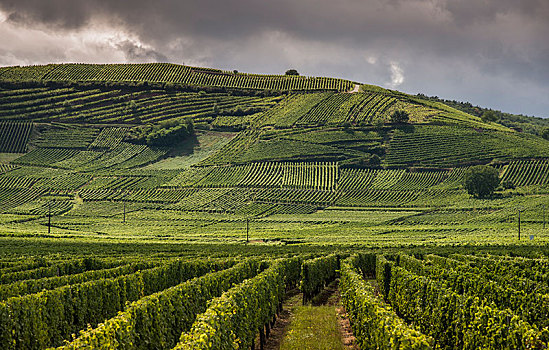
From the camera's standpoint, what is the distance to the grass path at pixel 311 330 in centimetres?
2542

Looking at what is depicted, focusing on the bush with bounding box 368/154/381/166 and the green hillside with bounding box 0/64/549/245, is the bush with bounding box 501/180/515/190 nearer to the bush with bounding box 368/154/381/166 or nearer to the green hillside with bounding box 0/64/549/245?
the green hillside with bounding box 0/64/549/245

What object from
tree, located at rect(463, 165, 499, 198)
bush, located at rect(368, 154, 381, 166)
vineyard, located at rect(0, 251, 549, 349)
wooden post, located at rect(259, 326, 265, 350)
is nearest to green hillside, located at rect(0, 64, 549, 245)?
bush, located at rect(368, 154, 381, 166)

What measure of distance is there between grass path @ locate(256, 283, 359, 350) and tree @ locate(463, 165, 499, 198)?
408ft

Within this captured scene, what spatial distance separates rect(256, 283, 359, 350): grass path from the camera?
25422 mm

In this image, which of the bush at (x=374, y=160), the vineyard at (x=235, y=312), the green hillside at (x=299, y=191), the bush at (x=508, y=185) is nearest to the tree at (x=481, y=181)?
the green hillside at (x=299, y=191)

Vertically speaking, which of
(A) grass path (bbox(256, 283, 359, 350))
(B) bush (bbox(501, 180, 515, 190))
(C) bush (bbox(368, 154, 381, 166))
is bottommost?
(A) grass path (bbox(256, 283, 359, 350))

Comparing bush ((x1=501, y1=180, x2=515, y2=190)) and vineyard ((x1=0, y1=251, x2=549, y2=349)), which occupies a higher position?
bush ((x1=501, y1=180, x2=515, y2=190))

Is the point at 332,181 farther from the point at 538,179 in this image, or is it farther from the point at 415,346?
the point at 415,346

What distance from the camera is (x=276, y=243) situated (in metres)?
101

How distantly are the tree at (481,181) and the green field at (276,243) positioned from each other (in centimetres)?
335

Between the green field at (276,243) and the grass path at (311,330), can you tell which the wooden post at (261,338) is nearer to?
the grass path at (311,330)

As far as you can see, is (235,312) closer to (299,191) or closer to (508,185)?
(299,191)

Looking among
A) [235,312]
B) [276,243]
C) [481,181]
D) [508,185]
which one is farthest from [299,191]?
[235,312]

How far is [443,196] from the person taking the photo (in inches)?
6240
